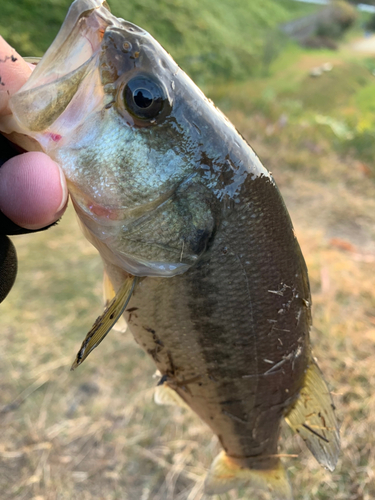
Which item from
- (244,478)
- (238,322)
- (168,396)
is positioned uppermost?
(238,322)

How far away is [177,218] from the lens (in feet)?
3.45

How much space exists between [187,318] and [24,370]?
7.09ft

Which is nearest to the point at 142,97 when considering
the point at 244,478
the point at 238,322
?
the point at 238,322

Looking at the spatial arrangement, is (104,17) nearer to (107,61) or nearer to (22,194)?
(107,61)

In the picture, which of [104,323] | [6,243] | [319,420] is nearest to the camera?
[104,323]

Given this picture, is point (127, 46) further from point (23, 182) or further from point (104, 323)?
point (104, 323)

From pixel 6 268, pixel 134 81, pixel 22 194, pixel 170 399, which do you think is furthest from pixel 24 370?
pixel 134 81

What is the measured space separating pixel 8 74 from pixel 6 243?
489mm

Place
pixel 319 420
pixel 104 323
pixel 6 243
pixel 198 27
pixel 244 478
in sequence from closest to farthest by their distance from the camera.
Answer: pixel 104 323
pixel 6 243
pixel 319 420
pixel 244 478
pixel 198 27

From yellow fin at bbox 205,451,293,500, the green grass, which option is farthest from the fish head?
the green grass

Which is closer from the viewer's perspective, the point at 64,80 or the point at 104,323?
the point at 64,80

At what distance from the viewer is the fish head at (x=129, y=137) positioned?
92 centimetres

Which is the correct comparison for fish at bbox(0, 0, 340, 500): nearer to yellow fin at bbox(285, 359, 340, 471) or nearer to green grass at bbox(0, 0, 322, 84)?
yellow fin at bbox(285, 359, 340, 471)

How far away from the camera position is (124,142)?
0.98m
